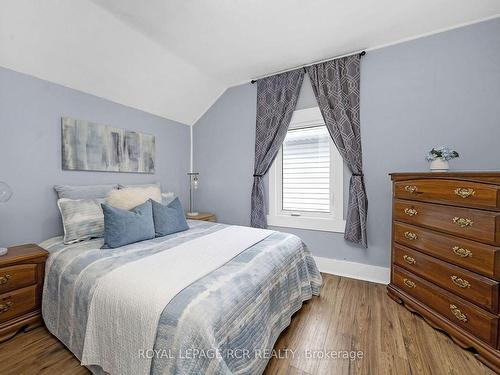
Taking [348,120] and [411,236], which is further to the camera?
[348,120]

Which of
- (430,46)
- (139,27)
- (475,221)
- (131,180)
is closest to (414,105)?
(430,46)

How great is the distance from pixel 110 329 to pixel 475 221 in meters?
2.27

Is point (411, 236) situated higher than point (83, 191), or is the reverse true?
point (83, 191)

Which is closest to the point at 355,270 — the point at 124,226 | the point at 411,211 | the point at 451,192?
the point at 411,211

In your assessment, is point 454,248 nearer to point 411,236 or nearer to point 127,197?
point 411,236

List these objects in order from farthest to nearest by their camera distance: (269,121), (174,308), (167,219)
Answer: (269,121) < (167,219) < (174,308)

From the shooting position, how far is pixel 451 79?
215 centimetres

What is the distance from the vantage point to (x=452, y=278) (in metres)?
1.60

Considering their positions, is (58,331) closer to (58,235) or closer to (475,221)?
(58,235)

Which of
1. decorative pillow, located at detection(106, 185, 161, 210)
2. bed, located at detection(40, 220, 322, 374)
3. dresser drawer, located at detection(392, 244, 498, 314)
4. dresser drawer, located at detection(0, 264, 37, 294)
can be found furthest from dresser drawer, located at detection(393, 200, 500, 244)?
dresser drawer, located at detection(0, 264, 37, 294)

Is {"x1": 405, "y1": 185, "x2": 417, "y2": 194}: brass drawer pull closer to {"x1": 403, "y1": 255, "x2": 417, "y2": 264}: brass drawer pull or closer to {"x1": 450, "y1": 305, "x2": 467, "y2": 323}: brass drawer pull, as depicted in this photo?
{"x1": 403, "y1": 255, "x2": 417, "y2": 264}: brass drawer pull

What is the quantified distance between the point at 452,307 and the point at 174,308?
189 cm

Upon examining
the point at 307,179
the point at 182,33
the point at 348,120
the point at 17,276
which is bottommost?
the point at 17,276

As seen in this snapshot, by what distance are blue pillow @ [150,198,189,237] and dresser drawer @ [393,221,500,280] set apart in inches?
82.1
